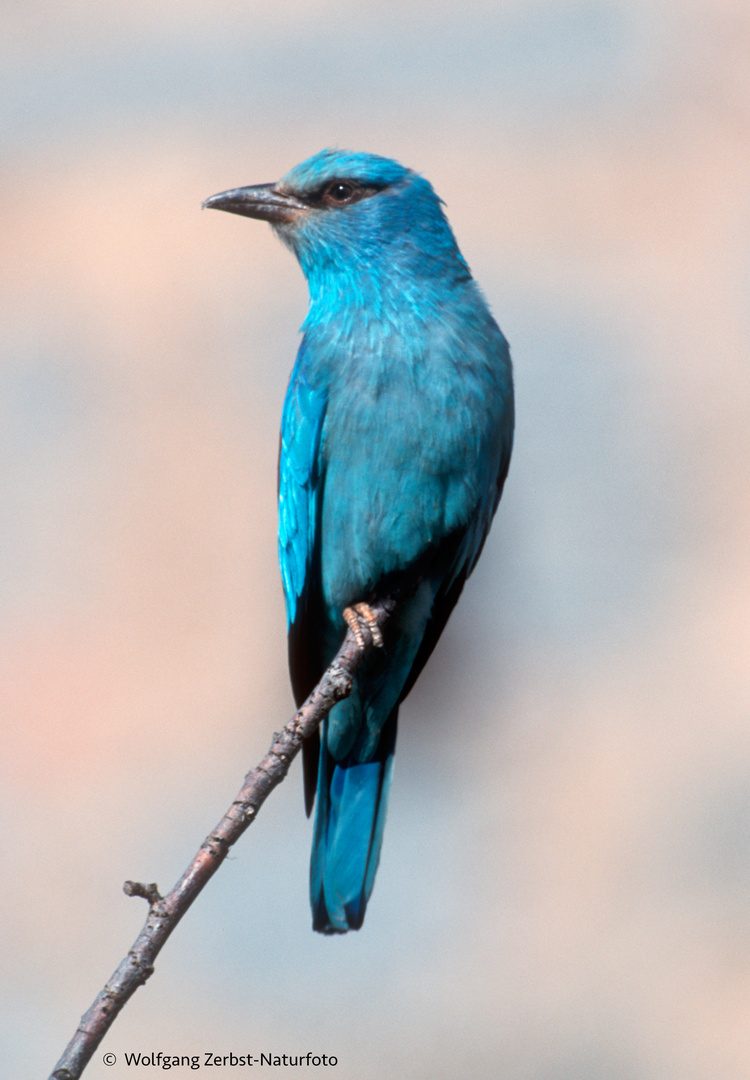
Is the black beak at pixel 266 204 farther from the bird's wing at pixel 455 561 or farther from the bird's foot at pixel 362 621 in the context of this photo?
the bird's foot at pixel 362 621

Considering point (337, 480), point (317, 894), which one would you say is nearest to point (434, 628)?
point (337, 480)

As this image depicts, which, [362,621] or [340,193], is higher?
[340,193]

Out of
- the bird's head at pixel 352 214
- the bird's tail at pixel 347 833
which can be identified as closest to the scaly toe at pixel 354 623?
the bird's tail at pixel 347 833

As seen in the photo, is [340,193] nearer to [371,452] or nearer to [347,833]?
[371,452]

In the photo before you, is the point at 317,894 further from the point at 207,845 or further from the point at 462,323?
the point at 462,323

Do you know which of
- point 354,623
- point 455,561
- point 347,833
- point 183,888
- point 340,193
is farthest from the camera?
point 340,193

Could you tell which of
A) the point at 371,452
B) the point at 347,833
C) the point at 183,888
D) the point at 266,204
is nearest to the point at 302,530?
the point at 371,452

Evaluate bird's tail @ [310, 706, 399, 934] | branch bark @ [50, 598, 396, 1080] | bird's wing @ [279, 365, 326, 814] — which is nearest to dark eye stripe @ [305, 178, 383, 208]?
bird's wing @ [279, 365, 326, 814]
